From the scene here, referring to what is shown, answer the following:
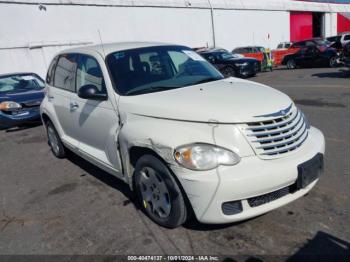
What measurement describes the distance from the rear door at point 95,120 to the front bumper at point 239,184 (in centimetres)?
120

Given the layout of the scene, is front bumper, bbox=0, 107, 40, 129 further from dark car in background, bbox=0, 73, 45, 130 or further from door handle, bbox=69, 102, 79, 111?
door handle, bbox=69, 102, 79, 111

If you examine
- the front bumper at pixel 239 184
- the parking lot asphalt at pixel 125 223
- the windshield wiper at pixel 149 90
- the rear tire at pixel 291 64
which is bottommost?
the rear tire at pixel 291 64

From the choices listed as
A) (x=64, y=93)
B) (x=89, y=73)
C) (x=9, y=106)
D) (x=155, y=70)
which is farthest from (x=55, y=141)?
(x=9, y=106)

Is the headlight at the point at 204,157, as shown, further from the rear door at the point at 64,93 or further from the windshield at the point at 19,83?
the windshield at the point at 19,83

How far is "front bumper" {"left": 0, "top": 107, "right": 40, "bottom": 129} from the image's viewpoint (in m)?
8.46

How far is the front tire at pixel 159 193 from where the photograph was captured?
9.77 ft

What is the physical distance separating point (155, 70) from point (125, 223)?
1.78 metres

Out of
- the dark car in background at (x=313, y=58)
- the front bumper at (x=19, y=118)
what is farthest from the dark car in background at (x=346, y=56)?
the front bumper at (x=19, y=118)

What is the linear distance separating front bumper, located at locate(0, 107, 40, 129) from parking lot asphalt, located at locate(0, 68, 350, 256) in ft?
11.2

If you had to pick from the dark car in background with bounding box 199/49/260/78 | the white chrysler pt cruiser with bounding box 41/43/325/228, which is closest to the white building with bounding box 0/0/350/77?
the dark car in background with bounding box 199/49/260/78

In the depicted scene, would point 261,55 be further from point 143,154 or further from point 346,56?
point 143,154

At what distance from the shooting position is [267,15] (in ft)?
106

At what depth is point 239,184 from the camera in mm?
2713

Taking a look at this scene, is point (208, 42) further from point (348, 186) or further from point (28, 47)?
point (348, 186)
